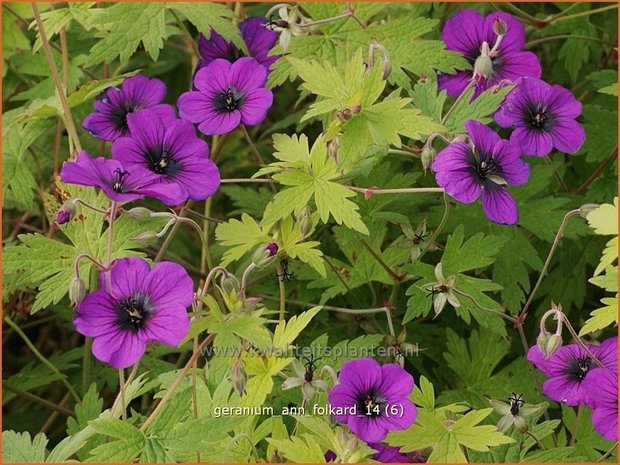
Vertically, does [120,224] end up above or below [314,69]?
below

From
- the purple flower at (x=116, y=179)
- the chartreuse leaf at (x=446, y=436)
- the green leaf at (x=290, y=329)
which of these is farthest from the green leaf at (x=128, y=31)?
the chartreuse leaf at (x=446, y=436)

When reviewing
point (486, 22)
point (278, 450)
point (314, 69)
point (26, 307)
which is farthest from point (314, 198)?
point (26, 307)

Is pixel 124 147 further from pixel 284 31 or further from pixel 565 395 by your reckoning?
pixel 565 395

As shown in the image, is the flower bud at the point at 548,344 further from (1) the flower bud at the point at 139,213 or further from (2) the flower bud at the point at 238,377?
(1) the flower bud at the point at 139,213

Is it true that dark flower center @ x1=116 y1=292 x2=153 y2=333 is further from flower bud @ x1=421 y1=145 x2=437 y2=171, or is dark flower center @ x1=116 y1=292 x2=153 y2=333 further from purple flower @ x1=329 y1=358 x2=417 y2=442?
flower bud @ x1=421 y1=145 x2=437 y2=171

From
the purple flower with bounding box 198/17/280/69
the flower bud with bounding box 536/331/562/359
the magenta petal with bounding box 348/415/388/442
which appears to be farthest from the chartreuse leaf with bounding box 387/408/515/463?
the purple flower with bounding box 198/17/280/69
